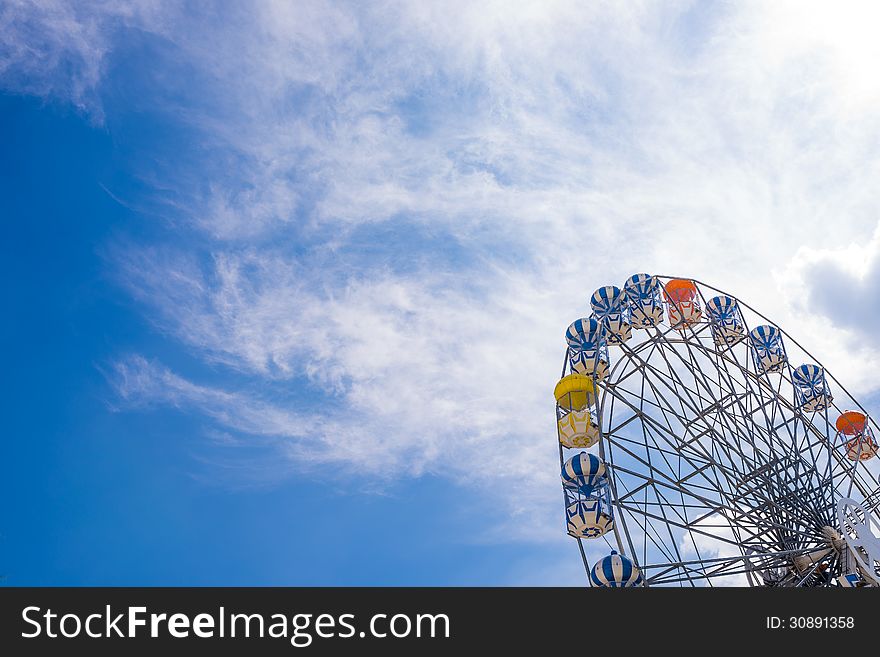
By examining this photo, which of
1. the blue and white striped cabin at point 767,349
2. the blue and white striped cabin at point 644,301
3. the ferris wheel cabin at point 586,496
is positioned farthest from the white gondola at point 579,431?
the blue and white striped cabin at point 767,349

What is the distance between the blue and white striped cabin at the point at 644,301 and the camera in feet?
80.9

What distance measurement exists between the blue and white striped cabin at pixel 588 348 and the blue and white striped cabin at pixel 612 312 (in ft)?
1.80

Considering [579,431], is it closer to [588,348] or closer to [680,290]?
[588,348]

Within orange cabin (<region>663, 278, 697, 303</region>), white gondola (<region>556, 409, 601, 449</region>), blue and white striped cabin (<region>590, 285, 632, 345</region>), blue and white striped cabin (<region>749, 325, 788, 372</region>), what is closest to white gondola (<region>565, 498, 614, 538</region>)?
white gondola (<region>556, 409, 601, 449</region>)

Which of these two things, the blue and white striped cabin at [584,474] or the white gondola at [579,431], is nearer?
the blue and white striped cabin at [584,474]

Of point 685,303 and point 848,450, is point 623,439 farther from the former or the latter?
point 848,450

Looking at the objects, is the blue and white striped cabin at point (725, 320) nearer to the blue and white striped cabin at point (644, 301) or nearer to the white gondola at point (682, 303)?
the white gondola at point (682, 303)

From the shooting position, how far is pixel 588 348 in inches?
926

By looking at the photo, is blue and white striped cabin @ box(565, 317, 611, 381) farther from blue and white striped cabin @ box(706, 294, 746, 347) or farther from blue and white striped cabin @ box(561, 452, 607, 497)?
blue and white striped cabin @ box(706, 294, 746, 347)

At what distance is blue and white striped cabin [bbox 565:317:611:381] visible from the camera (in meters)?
23.1
